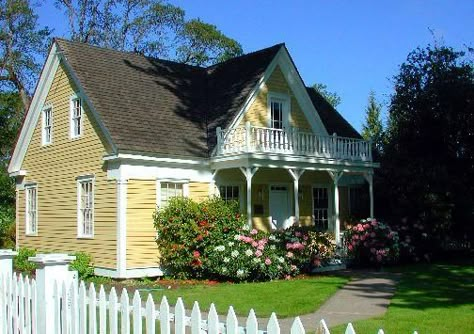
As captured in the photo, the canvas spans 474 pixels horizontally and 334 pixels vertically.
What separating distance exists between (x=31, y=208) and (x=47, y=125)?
345 cm

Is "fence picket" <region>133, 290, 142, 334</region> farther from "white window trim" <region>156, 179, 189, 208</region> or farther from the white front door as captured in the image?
the white front door

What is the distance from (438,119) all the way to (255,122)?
9424mm

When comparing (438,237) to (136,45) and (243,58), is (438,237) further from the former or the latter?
(136,45)

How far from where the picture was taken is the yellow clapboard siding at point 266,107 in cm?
2130

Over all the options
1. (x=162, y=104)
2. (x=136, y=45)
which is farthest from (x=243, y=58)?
(x=136, y=45)

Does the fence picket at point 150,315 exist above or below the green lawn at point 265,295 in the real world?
above

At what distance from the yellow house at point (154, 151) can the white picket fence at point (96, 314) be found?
10.8 metres

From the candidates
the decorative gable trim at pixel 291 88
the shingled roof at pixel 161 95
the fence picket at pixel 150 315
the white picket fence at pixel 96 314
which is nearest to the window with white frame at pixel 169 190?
the shingled roof at pixel 161 95

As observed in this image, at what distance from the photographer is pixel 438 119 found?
25.6m

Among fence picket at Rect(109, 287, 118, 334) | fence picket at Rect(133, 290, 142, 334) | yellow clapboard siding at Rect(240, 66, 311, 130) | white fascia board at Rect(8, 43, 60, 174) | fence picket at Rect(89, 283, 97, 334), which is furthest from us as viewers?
white fascia board at Rect(8, 43, 60, 174)

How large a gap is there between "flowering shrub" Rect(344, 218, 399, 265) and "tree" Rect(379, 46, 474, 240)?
2.55 metres

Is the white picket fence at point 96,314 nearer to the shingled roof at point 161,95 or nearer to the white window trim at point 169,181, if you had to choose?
the shingled roof at point 161,95

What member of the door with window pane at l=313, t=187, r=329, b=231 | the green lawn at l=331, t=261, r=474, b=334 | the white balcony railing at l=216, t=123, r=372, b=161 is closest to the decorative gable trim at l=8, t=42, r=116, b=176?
the white balcony railing at l=216, t=123, r=372, b=161

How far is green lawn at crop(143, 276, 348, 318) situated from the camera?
10953mm
